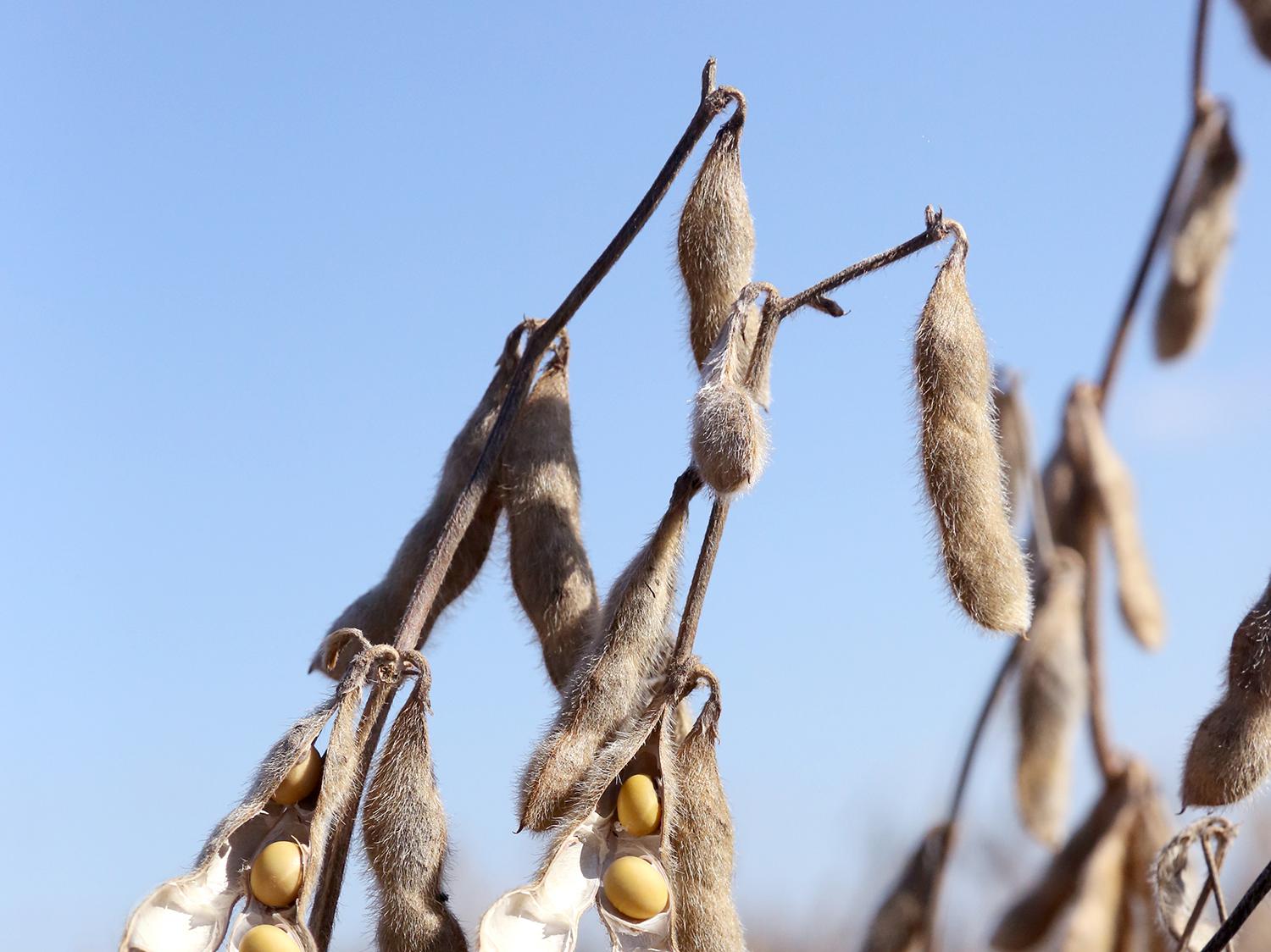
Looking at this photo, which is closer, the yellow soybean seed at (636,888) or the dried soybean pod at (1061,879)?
the yellow soybean seed at (636,888)

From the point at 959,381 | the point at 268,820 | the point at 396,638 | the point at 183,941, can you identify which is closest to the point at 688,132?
the point at 959,381

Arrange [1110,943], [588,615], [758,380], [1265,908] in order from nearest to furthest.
Result: [758,380] < [588,615] < [1110,943] < [1265,908]

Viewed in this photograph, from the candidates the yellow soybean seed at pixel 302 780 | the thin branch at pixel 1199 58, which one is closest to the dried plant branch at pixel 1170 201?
the thin branch at pixel 1199 58

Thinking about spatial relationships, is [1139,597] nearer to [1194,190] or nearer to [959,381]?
[1194,190]

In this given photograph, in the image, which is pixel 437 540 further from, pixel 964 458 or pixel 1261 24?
pixel 1261 24

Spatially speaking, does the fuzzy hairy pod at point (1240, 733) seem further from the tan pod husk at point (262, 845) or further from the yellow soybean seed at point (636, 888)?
the tan pod husk at point (262, 845)

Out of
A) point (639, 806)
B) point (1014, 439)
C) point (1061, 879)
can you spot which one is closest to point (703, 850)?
point (639, 806)
